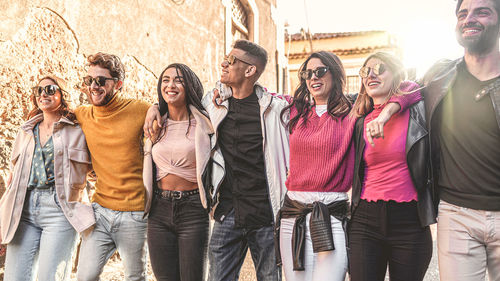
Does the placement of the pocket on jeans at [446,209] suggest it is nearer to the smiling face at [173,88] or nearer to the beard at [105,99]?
the smiling face at [173,88]

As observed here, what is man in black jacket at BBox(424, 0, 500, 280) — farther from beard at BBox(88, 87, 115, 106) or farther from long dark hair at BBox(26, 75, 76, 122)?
long dark hair at BBox(26, 75, 76, 122)

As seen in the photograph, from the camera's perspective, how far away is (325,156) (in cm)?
270

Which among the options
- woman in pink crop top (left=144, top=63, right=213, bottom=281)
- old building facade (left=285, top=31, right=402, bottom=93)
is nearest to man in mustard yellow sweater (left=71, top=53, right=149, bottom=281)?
woman in pink crop top (left=144, top=63, right=213, bottom=281)

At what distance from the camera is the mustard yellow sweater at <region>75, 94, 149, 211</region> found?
120 inches

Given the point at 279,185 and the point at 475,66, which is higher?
the point at 475,66

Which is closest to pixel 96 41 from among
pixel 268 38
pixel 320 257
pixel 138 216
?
pixel 138 216

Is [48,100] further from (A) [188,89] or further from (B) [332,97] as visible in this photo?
(B) [332,97]

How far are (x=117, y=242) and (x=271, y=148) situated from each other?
4.45 ft

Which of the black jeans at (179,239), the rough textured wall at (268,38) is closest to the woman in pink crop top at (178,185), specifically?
the black jeans at (179,239)

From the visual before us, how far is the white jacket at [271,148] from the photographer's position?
304 cm

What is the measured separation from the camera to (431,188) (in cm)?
254

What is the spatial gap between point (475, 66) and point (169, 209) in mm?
2245

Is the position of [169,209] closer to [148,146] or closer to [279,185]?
[148,146]

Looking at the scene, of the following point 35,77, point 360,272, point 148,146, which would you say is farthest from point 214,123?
point 35,77
